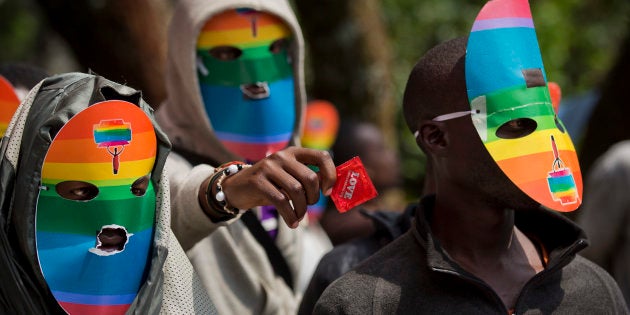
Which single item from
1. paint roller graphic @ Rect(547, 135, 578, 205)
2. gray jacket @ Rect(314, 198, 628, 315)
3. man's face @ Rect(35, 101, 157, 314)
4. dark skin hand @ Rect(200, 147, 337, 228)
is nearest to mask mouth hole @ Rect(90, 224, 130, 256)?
man's face @ Rect(35, 101, 157, 314)

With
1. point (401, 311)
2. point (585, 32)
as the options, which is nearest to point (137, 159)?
Result: point (401, 311)

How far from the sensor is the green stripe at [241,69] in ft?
13.2

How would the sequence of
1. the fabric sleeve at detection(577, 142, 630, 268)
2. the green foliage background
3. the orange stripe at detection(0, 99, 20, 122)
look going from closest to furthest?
the orange stripe at detection(0, 99, 20, 122)
the fabric sleeve at detection(577, 142, 630, 268)
the green foliage background

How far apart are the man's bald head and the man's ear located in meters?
0.03

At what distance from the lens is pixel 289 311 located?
3928mm

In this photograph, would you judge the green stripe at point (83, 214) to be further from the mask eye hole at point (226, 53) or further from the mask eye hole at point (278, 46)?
the mask eye hole at point (278, 46)

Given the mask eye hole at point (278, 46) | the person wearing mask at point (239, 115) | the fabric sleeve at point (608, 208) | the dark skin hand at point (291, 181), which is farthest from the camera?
the fabric sleeve at point (608, 208)

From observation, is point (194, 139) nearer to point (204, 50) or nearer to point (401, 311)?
point (204, 50)

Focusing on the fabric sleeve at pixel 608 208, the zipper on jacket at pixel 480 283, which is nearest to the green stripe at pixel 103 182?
the zipper on jacket at pixel 480 283

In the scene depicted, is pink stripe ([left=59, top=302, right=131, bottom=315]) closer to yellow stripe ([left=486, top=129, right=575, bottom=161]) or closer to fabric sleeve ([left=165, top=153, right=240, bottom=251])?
fabric sleeve ([left=165, top=153, right=240, bottom=251])

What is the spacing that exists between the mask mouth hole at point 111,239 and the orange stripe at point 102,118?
0.27 metres

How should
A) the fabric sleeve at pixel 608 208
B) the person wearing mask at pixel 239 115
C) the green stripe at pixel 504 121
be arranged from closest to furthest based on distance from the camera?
the green stripe at pixel 504 121
the person wearing mask at pixel 239 115
the fabric sleeve at pixel 608 208

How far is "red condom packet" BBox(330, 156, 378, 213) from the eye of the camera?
9.47ft

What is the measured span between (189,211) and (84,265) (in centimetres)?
45
